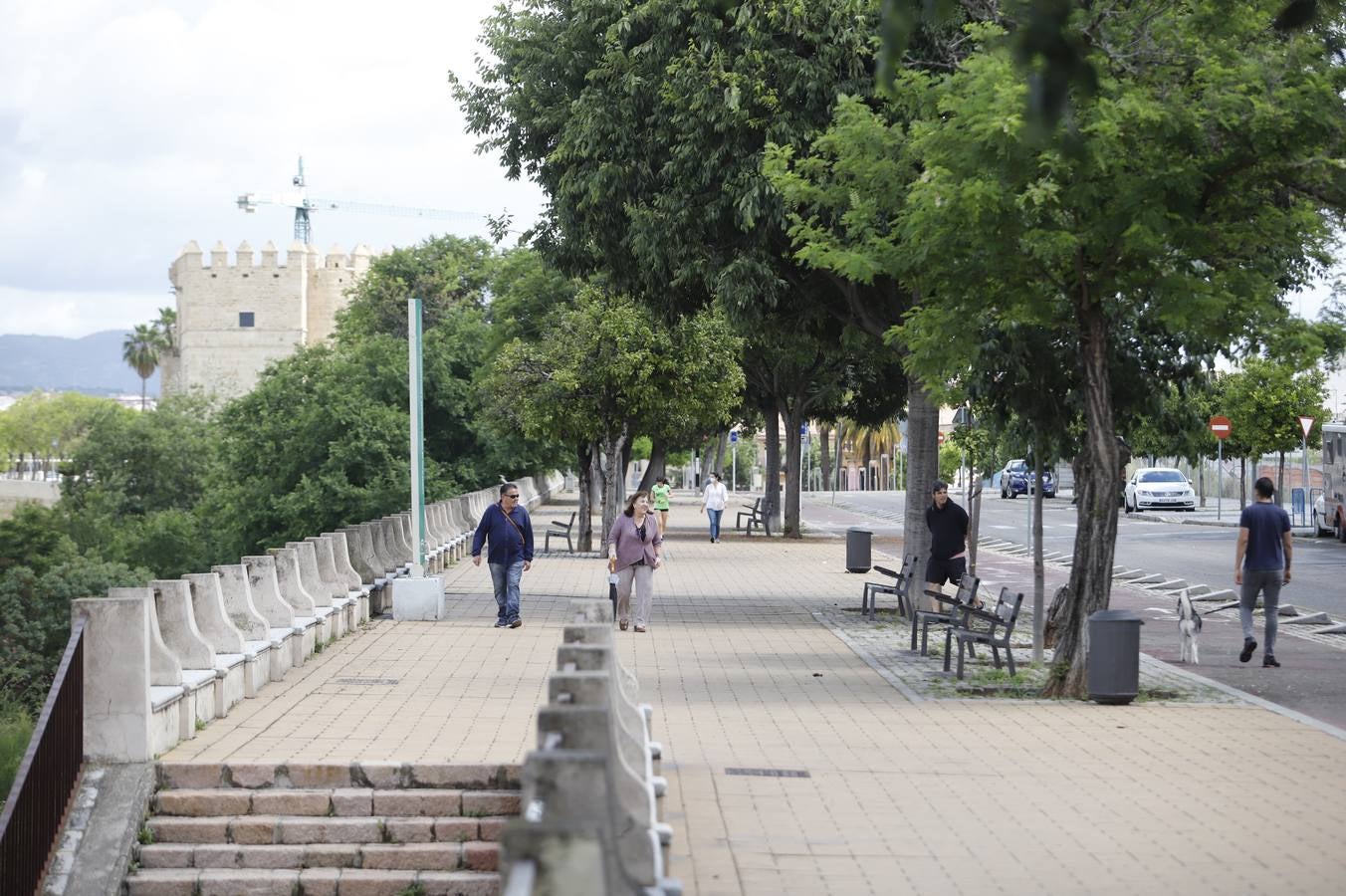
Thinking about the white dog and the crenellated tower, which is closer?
the white dog

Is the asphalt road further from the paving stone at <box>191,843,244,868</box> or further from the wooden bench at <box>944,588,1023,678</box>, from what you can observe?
the paving stone at <box>191,843,244,868</box>

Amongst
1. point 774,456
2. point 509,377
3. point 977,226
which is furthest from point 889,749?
point 774,456

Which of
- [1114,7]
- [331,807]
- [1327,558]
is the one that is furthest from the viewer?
[1327,558]

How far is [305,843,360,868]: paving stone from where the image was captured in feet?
33.7

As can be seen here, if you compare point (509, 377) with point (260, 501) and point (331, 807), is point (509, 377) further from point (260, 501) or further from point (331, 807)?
point (331, 807)

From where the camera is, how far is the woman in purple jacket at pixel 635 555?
20094mm

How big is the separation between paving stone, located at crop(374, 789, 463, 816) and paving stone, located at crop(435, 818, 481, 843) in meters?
0.17

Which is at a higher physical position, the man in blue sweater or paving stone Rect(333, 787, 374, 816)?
the man in blue sweater

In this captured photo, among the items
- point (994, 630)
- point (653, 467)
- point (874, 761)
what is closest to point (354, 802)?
point (874, 761)

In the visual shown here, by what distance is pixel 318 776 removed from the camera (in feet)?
35.3

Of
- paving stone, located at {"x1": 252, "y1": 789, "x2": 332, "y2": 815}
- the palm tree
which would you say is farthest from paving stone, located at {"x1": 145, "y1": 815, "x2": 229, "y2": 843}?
the palm tree

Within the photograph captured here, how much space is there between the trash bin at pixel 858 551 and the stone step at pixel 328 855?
20358mm

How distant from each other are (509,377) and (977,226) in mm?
21198

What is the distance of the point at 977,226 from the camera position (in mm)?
14523
